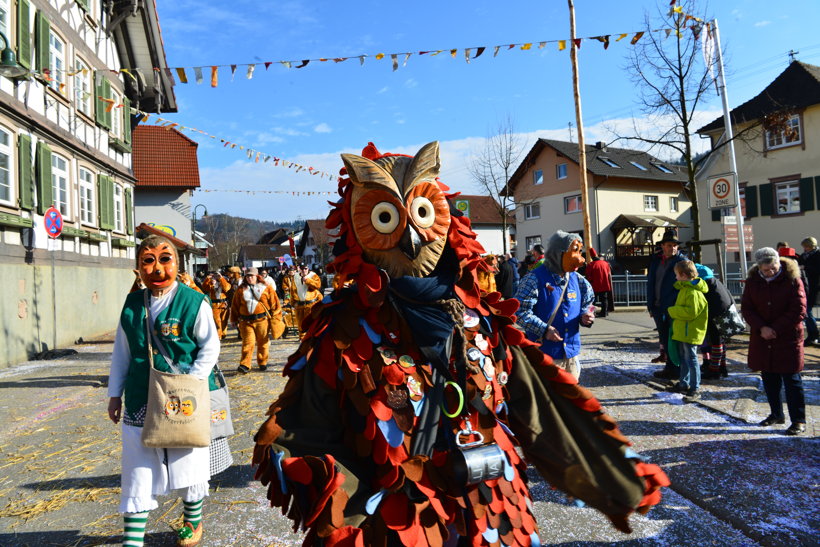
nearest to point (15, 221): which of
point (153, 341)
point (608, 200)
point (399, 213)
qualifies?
point (153, 341)

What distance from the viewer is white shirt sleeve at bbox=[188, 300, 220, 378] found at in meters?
3.07

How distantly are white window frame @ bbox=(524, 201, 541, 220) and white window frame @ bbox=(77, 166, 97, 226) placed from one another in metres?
26.0

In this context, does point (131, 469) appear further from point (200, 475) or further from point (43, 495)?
point (43, 495)

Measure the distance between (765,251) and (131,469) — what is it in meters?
5.50

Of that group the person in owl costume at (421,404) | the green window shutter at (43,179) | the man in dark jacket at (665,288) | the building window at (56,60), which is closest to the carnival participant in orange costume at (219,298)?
the green window shutter at (43,179)

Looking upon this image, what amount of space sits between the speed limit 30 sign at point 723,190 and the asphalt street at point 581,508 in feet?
10.8

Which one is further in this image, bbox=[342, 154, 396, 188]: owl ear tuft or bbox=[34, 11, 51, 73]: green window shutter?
bbox=[34, 11, 51, 73]: green window shutter

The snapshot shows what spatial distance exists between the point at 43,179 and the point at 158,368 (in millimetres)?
10212

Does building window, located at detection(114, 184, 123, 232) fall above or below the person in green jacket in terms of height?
above

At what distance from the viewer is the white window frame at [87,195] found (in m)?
13.2

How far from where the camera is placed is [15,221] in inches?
382

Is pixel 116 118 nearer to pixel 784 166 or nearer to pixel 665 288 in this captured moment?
pixel 665 288

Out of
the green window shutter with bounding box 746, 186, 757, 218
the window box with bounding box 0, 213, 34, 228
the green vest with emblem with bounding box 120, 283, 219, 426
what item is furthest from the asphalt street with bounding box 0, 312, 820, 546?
the green window shutter with bounding box 746, 186, 757, 218

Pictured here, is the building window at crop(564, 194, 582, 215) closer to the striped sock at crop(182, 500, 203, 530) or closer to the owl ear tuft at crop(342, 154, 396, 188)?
the striped sock at crop(182, 500, 203, 530)
